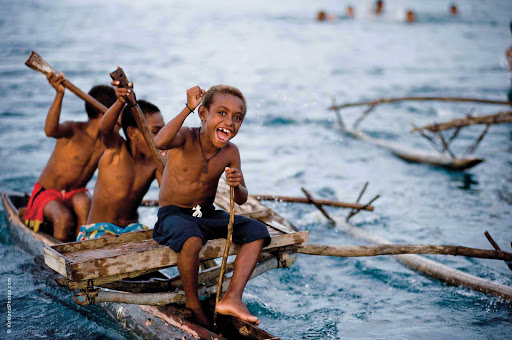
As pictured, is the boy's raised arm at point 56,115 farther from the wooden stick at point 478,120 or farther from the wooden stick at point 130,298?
the wooden stick at point 478,120

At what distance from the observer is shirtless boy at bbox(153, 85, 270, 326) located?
9.84 feet

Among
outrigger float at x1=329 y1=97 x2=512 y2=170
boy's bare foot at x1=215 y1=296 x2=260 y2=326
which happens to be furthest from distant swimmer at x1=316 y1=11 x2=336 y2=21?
boy's bare foot at x1=215 y1=296 x2=260 y2=326

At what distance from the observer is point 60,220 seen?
437 cm

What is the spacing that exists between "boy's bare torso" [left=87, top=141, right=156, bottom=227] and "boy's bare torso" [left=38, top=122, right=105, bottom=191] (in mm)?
573

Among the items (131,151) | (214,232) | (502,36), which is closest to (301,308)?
(214,232)

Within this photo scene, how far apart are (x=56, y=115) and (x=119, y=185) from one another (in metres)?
0.80

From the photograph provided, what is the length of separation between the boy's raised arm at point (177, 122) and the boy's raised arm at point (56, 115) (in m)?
1.34

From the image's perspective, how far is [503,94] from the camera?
1495 cm

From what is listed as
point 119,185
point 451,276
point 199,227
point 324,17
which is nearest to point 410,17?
point 324,17

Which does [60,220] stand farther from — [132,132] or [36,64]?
[36,64]

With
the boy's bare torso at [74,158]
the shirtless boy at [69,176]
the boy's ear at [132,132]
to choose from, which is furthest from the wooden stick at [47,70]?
the boy's ear at [132,132]

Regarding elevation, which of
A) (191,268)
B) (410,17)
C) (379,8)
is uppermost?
(379,8)

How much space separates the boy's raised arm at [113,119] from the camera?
3.40m

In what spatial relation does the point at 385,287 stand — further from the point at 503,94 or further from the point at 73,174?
the point at 503,94
